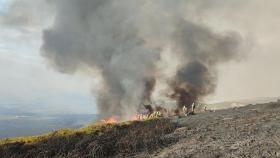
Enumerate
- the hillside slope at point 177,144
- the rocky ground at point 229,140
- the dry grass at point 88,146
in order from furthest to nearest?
1. the dry grass at point 88,146
2. the hillside slope at point 177,144
3. the rocky ground at point 229,140

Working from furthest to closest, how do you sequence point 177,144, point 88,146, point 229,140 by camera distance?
1. point 177,144
2. point 229,140
3. point 88,146

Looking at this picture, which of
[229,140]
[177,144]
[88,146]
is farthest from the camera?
[177,144]

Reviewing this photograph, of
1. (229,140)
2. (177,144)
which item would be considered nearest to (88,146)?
(177,144)

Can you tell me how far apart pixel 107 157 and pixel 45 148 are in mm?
5176

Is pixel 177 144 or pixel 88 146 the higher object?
pixel 88 146

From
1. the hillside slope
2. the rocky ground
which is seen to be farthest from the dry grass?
the rocky ground

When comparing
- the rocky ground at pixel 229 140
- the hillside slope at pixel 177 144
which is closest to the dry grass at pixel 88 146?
the hillside slope at pixel 177 144

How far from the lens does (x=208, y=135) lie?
37031mm

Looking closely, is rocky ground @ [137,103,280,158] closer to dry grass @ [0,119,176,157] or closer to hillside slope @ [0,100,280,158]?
hillside slope @ [0,100,280,158]

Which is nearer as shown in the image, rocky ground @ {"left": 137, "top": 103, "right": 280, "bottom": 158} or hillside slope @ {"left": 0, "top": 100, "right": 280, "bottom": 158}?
rocky ground @ {"left": 137, "top": 103, "right": 280, "bottom": 158}

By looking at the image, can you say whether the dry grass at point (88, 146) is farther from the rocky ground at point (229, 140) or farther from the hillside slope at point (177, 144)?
the rocky ground at point (229, 140)

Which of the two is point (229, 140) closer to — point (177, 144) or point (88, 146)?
point (177, 144)

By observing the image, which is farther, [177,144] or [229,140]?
[177,144]

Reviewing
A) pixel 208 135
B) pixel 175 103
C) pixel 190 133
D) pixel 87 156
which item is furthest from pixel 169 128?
pixel 175 103
